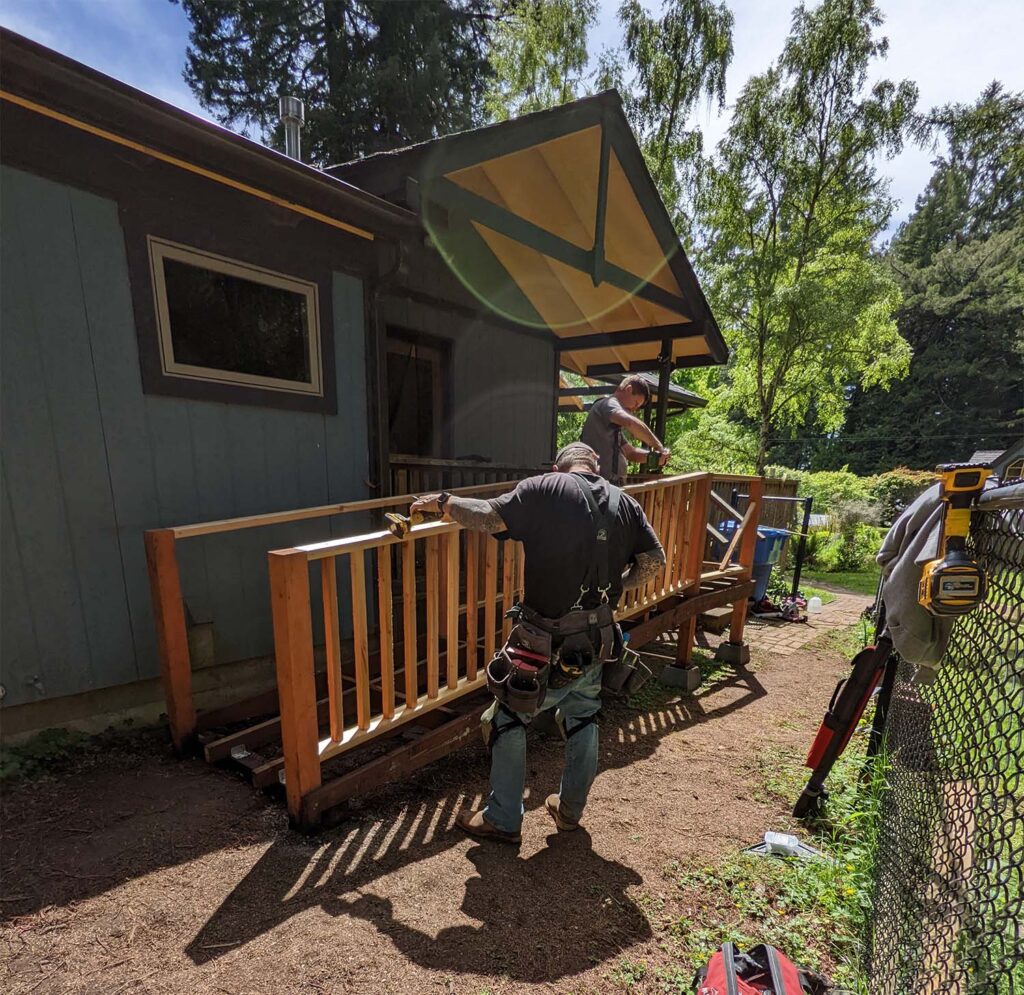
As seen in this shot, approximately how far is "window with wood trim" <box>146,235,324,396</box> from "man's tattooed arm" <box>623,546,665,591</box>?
108 inches

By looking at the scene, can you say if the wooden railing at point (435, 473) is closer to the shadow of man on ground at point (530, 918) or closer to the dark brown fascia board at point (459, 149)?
the dark brown fascia board at point (459, 149)

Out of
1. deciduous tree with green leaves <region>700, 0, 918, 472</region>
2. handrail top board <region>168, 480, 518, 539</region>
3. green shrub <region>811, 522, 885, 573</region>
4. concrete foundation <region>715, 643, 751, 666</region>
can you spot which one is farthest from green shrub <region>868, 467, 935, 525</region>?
handrail top board <region>168, 480, 518, 539</region>

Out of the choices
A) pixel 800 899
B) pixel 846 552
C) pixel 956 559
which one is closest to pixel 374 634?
pixel 800 899

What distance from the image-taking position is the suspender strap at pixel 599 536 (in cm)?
223

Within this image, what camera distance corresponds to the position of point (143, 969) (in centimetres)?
163

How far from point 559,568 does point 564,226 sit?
4.16m

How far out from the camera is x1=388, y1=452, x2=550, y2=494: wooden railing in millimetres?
4430

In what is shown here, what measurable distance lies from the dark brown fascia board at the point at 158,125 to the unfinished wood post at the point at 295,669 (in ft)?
7.17

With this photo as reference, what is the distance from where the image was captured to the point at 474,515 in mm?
2250

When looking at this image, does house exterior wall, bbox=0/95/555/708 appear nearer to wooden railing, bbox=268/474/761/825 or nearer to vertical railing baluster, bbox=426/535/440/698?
wooden railing, bbox=268/474/761/825

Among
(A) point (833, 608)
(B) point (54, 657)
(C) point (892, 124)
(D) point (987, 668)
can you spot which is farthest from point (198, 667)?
(C) point (892, 124)

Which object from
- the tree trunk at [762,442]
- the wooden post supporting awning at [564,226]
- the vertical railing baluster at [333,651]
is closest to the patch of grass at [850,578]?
the tree trunk at [762,442]

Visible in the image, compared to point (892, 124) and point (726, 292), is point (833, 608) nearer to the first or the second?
point (726, 292)

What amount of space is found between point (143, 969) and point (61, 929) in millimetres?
414
